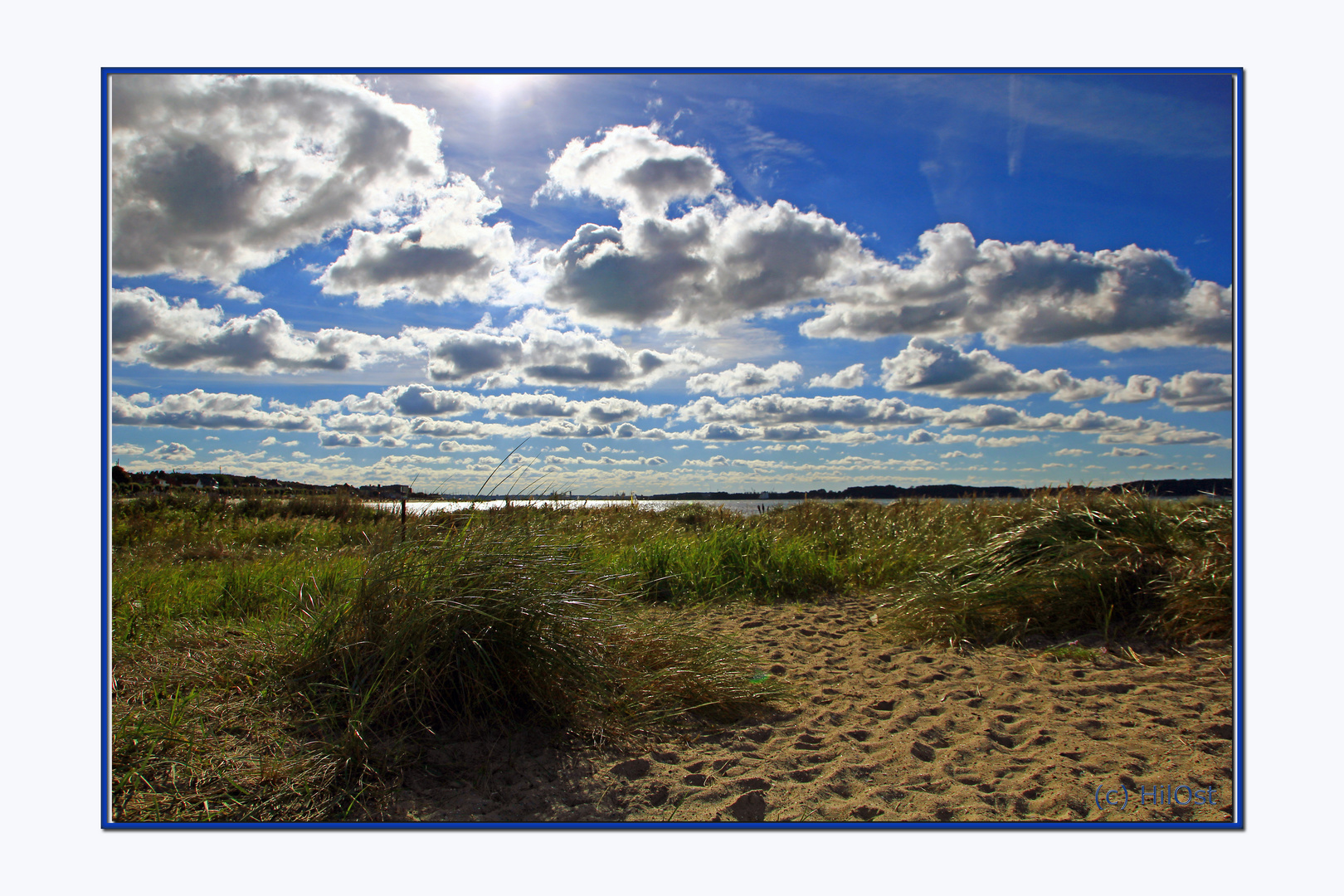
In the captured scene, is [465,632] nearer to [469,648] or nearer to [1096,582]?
[469,648]

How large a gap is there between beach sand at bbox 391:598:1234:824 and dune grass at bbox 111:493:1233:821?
20 cm

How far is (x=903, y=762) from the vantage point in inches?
102

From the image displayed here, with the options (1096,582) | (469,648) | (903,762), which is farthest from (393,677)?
(1096,582)

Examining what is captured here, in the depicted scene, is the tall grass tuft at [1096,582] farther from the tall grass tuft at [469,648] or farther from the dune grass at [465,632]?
the tall grass tuft at [469,648]

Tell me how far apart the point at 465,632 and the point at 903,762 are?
1.74 meters

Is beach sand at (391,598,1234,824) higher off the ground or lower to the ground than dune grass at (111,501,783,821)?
lower

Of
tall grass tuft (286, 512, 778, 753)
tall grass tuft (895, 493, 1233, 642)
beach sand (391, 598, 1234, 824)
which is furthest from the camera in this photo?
tall grass tuft (895, 493, 1233, 642)

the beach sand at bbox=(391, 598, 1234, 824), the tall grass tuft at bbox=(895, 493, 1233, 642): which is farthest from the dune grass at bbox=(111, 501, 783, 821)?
the tall grass tuft at bbox=(895, 493, 1233, 642)

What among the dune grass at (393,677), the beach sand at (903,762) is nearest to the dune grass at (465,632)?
the dune grass at (393,677)

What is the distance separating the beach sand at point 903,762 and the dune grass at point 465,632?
0.65ft

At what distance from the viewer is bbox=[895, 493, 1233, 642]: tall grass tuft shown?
4160mm

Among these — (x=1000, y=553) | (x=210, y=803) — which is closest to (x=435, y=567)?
(x=210, y=803)

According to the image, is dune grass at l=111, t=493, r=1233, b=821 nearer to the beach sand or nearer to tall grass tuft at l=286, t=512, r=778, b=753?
tall grass tuft at l=286, t=512, r=778, b=753

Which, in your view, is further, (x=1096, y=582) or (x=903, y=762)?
(x=1096, y=582)
